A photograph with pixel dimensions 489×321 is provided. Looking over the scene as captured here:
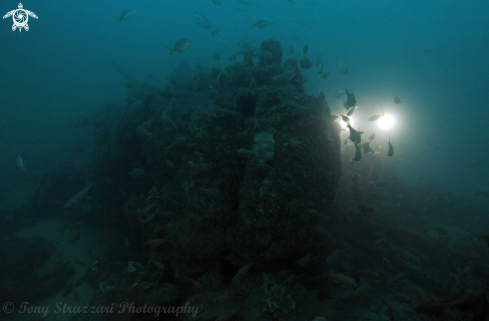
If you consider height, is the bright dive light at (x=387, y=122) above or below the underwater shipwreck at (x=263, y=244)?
above

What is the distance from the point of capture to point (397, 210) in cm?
858

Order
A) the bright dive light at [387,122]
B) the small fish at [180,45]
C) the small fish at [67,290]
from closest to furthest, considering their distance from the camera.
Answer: the small fish at [180,45]
the small fish at [67,290]
the bright dive light at [387,122]

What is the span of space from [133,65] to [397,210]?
222 ft

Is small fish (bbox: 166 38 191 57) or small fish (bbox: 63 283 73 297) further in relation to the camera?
small fish (bbox: 63 283 73 297)

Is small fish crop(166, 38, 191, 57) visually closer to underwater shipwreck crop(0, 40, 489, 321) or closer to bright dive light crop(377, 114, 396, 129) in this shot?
underwater shipwreck crop(0, 40, 489, 321)

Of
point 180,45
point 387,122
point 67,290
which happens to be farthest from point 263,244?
point 387,122

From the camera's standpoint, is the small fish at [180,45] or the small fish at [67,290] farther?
the small fish at [67,290]

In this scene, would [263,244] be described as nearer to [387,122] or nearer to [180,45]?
[180,45]

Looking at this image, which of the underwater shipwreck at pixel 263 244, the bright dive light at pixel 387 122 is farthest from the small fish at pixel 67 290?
the bright dive light at pixel 387 122

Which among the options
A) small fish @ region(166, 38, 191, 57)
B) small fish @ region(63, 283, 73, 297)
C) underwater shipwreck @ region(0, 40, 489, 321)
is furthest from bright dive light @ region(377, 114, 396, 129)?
small fish @ region(63, 283, 73, 297)

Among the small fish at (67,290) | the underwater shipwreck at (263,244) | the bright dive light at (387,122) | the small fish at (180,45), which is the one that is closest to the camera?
the underwater shipwreck at (263,244)

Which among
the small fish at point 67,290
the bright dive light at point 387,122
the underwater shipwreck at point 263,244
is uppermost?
the bright dive light at point 387,122

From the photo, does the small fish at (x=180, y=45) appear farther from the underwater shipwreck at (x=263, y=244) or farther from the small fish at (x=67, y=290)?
the small fish at (x=67, y=290)

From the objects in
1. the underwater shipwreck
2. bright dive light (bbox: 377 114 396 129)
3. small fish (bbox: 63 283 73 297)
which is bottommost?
small fish (bbox: 63 283 73 297)
